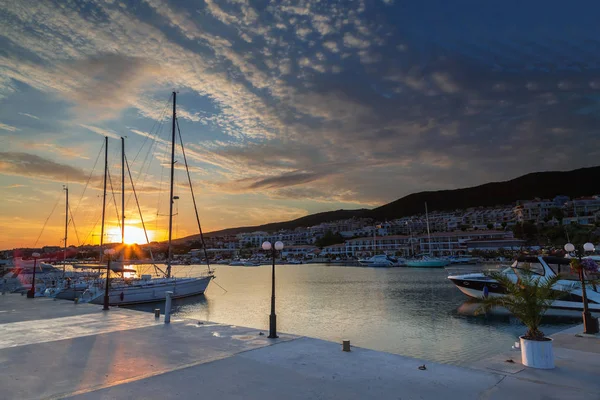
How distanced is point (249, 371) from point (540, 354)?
19.7 feet

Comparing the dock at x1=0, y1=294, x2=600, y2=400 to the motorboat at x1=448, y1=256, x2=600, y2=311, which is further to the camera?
the motorboat at x1=448, y1=256, x2=600, y2=311

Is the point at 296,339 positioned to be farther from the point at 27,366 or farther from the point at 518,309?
the point at 27,366

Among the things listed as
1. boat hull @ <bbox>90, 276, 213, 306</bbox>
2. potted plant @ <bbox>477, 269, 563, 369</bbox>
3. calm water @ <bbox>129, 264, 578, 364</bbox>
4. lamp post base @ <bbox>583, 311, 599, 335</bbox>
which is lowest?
calm water @ <bbox>129, 264, 578, 364</bbox>

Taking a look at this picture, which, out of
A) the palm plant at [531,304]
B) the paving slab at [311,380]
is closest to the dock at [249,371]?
the paving slab at [311,380]

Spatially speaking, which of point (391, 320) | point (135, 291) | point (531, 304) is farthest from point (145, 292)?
point (531, 304)

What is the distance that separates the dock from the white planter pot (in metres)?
0.21

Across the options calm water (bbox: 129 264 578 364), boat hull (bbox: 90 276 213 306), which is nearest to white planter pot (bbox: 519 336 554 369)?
calm water (bbox: 129 264 578 364)

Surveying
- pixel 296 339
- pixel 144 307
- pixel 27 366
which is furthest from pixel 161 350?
pixel 144 307

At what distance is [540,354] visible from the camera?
7.75m

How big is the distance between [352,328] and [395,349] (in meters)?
4.77

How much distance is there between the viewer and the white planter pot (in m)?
7.70

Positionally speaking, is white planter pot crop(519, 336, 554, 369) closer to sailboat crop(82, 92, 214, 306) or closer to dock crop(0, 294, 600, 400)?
dock crop(0, 294, 600, 400)

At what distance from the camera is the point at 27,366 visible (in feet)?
26.9

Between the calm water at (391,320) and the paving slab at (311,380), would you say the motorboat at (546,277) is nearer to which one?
the calm water at (391,320)
